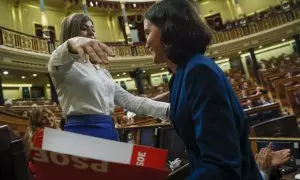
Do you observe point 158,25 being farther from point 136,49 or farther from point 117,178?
point 136,49

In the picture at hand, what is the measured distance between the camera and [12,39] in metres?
11.0

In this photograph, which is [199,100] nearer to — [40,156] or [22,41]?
[40,156]

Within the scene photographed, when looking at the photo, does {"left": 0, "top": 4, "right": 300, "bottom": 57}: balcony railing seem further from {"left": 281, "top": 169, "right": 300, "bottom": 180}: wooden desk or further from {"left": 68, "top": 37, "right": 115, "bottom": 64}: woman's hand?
{"left": 68, "top": 37, "right": 115, "bottom": 64}: woman's hand

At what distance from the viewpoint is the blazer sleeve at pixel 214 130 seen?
2.37 ft

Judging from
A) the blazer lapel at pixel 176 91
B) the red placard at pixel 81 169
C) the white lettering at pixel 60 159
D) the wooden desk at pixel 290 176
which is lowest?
the wooden desk at pixel 290 176

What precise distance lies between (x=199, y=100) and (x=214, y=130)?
0.09m

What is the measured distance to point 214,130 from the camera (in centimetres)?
73

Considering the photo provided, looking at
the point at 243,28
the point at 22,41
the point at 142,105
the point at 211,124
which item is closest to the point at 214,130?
the point at 211,124

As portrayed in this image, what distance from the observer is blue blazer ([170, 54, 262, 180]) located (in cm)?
73

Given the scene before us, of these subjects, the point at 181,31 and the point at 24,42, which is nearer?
the point at 181,31

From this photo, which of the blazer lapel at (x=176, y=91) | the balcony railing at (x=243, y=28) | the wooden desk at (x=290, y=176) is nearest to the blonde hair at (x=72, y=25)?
the blazer lapel at (x=176, y=91)

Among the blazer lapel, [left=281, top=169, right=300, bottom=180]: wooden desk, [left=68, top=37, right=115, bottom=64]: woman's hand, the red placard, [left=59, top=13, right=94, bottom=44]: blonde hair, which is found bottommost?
[left=281, top=169, right=300, bottom=180]: wooden desk

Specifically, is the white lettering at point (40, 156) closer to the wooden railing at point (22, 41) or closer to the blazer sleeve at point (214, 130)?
the blazer sleeve at point (214, 130)

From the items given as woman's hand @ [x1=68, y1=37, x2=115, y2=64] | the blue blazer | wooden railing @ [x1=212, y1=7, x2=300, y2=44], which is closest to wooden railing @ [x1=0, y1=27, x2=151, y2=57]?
wooden railing @ [x1=212, y1=7, x2=300, y2=44]
